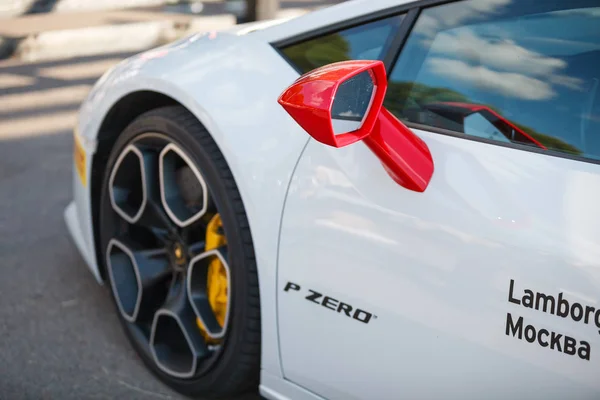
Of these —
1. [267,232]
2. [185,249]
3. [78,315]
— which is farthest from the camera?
[78,315]

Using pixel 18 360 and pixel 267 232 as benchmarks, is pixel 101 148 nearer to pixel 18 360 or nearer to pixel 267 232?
pixel 18 360

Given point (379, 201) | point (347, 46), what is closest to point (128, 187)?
point (347, 46)

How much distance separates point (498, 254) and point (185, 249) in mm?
1132

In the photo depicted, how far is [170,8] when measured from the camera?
332 inches

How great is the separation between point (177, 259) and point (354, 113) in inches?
44.7

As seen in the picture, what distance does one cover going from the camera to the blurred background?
8.65ft

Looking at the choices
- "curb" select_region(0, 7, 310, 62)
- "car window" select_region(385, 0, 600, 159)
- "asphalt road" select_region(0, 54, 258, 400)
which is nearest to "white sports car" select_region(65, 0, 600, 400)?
"car window" select_region(385, 0, 600, 159)

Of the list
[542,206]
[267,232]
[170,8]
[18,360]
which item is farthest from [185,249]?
[170,8]

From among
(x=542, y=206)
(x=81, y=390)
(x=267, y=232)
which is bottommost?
(x=81, y=390)

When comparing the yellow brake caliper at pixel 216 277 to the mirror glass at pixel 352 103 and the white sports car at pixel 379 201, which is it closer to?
the white sports car at pixel 379 201

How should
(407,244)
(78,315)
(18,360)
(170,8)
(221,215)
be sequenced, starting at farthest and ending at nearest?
(170,8) < (78,315) < (18,360) < (221,215) < (407,244)

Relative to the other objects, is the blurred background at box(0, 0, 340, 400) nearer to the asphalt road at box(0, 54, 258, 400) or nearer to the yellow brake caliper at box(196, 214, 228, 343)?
the asphalt road at box(0, 54, 258, 400)

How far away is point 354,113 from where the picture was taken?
151cm

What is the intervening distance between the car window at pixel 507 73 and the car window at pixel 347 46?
7 cm
